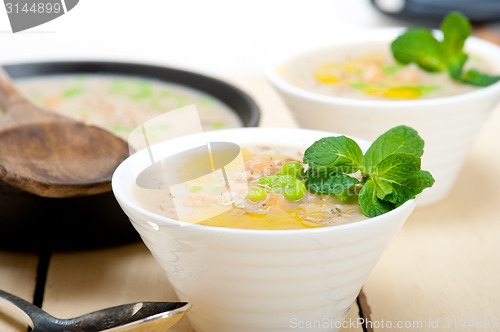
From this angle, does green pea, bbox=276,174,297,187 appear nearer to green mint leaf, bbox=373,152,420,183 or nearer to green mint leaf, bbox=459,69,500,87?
green mint leaf, bbox=373,152,420,183

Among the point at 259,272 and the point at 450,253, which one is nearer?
the point at 259,272

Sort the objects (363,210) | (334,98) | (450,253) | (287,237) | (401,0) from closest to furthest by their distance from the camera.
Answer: (287,237)
(363,210)
(450,253)
(334,98)
(401,0)

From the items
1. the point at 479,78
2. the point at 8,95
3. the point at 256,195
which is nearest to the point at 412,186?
the point at 256,195

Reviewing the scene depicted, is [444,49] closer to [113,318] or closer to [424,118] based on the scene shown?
[424,118]

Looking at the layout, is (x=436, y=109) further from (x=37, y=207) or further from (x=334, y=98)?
(x=37, y=207)

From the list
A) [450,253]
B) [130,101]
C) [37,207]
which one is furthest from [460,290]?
[130,101]

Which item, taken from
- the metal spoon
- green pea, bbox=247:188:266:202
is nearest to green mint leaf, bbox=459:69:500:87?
green pea, bbox=247:188:266:202

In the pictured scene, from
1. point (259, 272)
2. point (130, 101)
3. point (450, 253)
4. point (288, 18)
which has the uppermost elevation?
point (259, 272)
